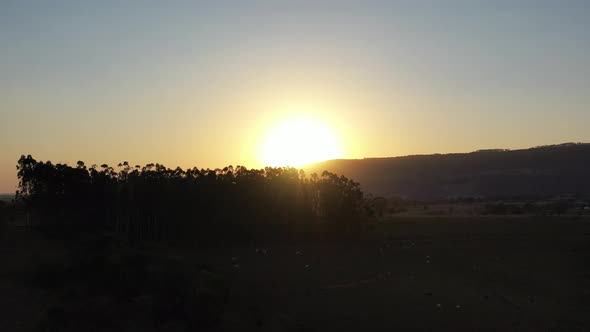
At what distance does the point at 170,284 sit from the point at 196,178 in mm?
20327

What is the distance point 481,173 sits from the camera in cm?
16000

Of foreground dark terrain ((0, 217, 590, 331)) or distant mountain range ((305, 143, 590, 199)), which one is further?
distant mountain range ((305, 143, 590, 199))

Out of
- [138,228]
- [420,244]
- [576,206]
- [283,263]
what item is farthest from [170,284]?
A: [576,206]

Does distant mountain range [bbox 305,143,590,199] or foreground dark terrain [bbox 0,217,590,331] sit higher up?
distant mountain range [bbox 305,143,590,199]

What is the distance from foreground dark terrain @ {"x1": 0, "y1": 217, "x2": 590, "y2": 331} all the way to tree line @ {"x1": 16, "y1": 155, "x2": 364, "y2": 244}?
7.64 ft

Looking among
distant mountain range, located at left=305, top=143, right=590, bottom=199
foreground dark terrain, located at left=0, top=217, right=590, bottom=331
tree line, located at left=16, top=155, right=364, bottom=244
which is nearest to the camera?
foreground dark terrain, located at left=0, top=217, right=590, bottom=331

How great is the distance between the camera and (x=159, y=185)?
3469 centimetres

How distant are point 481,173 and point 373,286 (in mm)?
144179

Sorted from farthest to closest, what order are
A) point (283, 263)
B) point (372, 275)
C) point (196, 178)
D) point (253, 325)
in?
point (196, 178) < point (283, 263) < point (372, 275) < point (253, 325)

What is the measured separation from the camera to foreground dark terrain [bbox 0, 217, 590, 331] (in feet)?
54.0

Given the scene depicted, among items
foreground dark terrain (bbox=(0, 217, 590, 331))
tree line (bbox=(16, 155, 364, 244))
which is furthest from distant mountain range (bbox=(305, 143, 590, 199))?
foreground dark terrain (bbox=(0, 217, 590, 331))

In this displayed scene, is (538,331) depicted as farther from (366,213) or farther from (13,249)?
(366,213)

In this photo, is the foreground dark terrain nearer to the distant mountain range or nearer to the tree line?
the tree line

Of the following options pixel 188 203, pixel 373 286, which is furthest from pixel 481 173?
pixel 373 286
